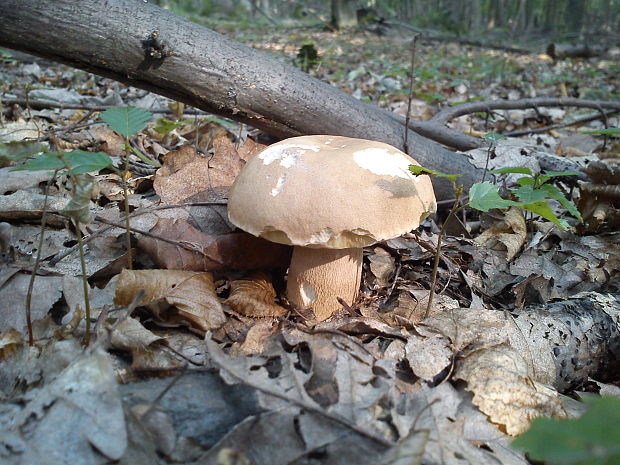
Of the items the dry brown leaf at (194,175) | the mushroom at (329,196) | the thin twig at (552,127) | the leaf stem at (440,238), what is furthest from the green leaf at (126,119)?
the thin twig at (552,127)

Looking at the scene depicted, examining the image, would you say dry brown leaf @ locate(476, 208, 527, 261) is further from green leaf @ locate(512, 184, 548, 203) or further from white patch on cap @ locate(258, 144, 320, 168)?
white patch on cap @ locate(258, 144, 320, 168)

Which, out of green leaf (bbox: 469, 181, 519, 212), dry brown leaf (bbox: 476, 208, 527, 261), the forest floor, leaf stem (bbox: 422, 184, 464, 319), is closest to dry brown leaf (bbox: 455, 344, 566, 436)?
the forest floor

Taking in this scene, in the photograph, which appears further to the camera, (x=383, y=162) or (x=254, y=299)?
(x=254, y=299)

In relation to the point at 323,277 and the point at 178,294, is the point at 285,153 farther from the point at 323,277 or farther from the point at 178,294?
the point at 178,294

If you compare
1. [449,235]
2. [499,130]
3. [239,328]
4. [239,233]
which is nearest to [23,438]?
[239,328]

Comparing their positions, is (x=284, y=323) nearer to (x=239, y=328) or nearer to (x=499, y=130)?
(x=239, y=328)

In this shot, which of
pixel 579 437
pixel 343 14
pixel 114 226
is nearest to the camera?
pixel 579 437

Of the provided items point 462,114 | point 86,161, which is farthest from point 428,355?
point 462,114
